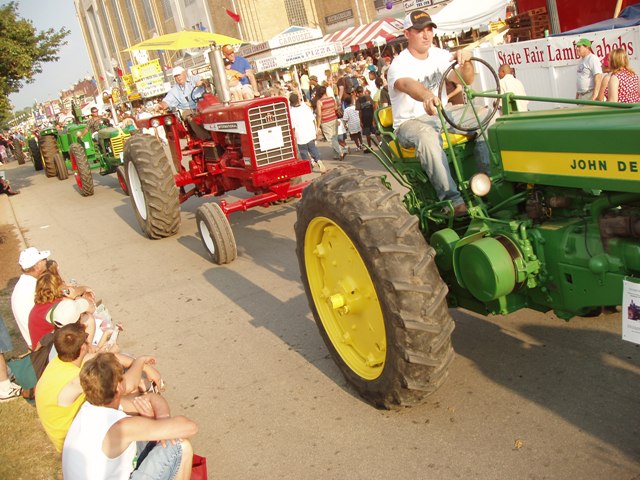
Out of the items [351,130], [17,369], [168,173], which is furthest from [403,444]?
[351,130]

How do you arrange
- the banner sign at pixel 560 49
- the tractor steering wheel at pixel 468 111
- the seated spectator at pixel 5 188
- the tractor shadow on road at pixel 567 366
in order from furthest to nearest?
1. the seated spectator at pixel 5 188
2. the banner sign at pixel 560 49
3. the tractor steering wheel at pixel 468 111
4. the tractor shadow on road at pixel 567 366

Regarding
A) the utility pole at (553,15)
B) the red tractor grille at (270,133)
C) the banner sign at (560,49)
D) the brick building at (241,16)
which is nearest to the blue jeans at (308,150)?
the red tractor grille at (270,133)

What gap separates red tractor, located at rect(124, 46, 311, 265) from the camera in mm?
7543

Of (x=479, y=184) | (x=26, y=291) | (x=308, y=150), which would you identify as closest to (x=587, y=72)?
(x=308, y=150)

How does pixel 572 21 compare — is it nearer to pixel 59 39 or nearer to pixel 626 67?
pixel 626 67

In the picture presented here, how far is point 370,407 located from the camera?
12.6 feet

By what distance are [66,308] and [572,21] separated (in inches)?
547

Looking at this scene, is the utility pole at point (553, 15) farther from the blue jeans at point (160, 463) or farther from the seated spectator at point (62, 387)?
the blue jeans at point (160, 463)

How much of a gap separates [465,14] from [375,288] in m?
16.1

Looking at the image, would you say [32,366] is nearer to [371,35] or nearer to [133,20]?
[371,35]

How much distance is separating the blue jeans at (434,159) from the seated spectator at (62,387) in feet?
7.18

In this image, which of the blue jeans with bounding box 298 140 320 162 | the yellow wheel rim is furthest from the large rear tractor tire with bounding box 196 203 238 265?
the blue jeans with bounding box 298 140 320 162

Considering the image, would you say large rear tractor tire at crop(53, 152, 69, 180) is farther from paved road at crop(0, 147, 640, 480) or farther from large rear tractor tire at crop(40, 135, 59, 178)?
paved road at crop(0, 147, 640, 480)

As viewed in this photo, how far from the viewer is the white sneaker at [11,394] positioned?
497 cm
